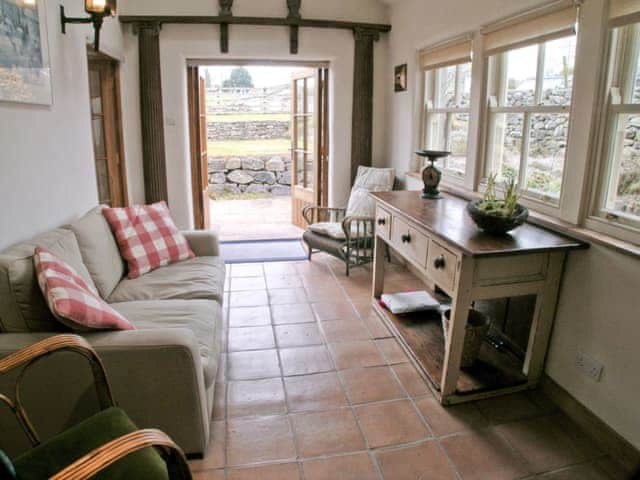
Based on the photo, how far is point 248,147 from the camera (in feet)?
32.6

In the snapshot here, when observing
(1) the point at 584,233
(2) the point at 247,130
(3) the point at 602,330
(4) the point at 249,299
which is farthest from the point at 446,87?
(2) the point at 247,130

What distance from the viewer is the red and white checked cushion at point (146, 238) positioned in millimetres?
2859

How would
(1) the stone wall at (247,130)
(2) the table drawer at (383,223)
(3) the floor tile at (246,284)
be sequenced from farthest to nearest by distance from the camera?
(1) the stone wall at (247,130) < (3) the floor tile at (246,284) < (2) the table drawer at (383,223)

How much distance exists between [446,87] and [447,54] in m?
0.35

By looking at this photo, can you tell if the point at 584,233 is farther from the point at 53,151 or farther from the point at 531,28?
the point at 53,151

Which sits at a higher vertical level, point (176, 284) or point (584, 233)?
point (584, 233)

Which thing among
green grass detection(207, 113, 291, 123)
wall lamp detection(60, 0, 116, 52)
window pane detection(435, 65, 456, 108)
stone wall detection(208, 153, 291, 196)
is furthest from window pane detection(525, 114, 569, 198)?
green grass detection(207, 113, 291, 123)

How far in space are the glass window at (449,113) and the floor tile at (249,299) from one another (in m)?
1.77

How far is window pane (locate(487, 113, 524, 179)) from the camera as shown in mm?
2873

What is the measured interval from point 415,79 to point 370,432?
10.3 feet

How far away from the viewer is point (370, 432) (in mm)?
2127

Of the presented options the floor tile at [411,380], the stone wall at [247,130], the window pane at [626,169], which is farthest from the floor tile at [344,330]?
the stone wall at [247,130]

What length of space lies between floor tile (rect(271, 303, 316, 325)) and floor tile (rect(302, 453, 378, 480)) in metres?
1.33

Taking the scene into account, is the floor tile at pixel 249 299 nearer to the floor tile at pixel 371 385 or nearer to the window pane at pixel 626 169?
the floor tile at pixel 371 385
